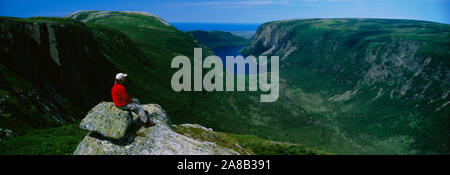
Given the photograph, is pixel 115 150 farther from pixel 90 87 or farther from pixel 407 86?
pixel 407 86

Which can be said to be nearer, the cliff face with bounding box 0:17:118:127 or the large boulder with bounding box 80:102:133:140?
the large boulder with bounding box 80:102:133:140

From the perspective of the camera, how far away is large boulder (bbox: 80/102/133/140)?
18.9 meters

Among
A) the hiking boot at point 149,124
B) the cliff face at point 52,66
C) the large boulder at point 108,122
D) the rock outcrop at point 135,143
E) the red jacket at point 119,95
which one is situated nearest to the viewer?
the rock outcrop at point 135,143

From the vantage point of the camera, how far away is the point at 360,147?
450ft

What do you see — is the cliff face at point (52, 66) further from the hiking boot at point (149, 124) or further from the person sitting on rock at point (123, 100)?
the hiking boot at point (149, 124)

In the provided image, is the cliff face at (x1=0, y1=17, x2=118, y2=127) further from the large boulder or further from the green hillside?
the large boulder

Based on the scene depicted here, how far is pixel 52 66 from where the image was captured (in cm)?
5991

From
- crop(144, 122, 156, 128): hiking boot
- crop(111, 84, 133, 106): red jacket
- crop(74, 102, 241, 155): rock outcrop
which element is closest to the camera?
crop(74, 102, 241, 155): rock outcrop

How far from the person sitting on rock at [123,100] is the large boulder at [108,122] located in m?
0.85

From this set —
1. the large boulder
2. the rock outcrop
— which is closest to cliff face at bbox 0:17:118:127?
the large boulder

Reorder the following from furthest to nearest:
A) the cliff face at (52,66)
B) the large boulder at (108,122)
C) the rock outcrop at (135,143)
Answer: the cliff face at (52,66), the large boulder at (108,122), the rock outcrop at (135,143)

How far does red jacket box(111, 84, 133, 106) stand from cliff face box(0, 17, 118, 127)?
1090 inches

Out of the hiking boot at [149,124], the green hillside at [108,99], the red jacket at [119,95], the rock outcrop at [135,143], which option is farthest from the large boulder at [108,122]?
the green hillside at [108,99]

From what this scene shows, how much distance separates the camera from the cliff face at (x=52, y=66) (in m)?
47.3
